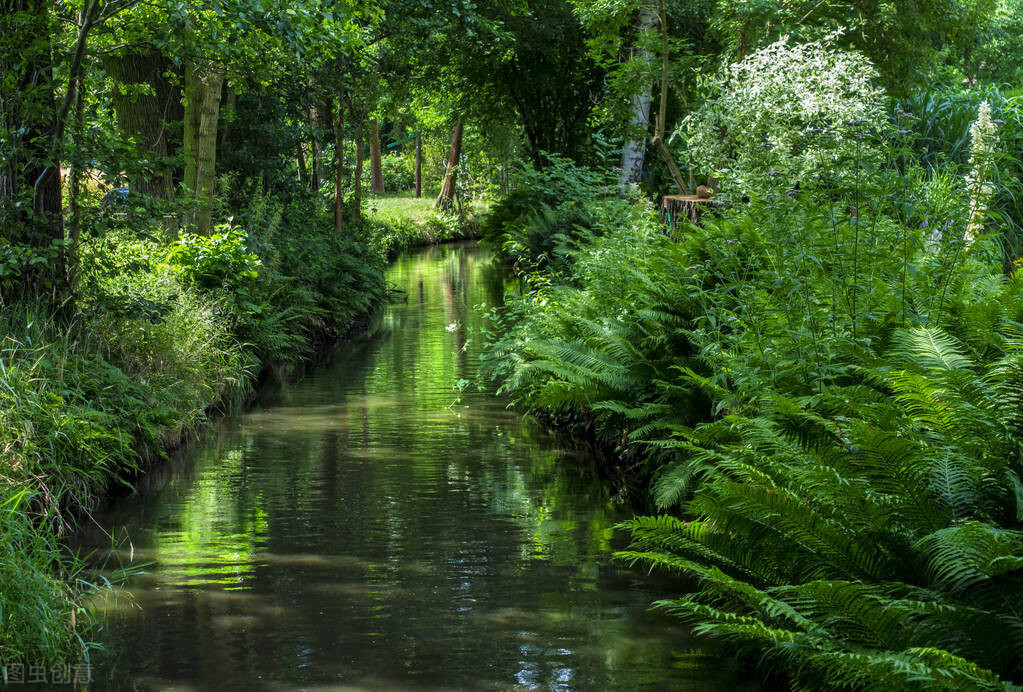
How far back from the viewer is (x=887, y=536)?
394cm

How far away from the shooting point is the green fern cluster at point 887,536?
3434 mm

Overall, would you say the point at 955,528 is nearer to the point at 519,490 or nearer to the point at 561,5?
the point at 519,490

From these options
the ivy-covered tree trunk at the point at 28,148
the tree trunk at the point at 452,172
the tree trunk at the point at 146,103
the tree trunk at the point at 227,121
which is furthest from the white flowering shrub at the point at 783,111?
the tree trunk at the point at 452,172

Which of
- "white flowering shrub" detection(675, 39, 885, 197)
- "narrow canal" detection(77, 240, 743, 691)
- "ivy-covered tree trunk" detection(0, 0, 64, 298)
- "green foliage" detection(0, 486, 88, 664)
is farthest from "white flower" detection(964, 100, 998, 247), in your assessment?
"ivy-covered tree trunk" detection(0, 0, 64, 298)

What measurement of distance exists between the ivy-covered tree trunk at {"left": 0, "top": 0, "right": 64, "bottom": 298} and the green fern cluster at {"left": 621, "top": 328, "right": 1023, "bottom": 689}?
18.2 ft

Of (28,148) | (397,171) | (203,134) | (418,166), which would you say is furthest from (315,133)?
(397,171)

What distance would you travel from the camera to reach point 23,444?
6.29 metres

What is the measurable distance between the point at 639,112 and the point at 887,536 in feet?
51.6

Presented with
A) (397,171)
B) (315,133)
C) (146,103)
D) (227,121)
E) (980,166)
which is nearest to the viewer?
(980,166)

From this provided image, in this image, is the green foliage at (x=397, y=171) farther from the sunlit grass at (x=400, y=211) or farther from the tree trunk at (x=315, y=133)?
the tree trunk at (x=315, y=133)

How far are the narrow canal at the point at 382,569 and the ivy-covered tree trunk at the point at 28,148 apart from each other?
181 cm

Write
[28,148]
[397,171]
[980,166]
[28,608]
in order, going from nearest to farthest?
[28,608]
[980,166]
[28,148]
[397,171]

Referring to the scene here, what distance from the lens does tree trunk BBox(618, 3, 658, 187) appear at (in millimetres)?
14612

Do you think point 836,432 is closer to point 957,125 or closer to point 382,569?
point 382,569
